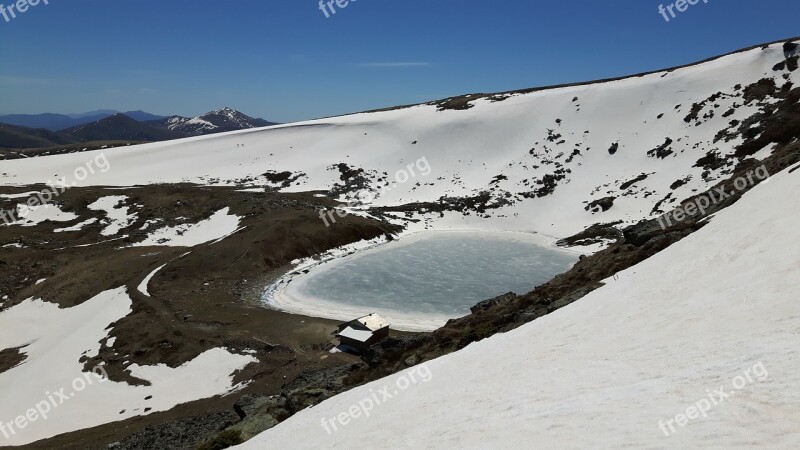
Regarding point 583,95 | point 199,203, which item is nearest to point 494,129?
point 583,95

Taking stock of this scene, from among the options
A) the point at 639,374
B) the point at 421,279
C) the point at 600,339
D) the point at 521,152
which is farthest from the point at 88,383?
the point at 521,152

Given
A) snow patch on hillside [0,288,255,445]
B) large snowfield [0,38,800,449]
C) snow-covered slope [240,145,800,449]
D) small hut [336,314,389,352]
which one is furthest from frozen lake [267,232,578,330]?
Answer: snow-covered slope [240,145,800,449]

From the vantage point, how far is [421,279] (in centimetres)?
5125

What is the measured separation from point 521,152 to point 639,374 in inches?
3734

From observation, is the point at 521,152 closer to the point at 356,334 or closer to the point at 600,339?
the point at 356,334

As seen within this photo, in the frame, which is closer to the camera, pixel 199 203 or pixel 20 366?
pixel 20 366

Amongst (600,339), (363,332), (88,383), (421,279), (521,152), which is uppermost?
(521,152)

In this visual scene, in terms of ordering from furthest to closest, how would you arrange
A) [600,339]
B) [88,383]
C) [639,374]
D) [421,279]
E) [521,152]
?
[521,152], [421,279], [88,383], [600,339], [639,374]

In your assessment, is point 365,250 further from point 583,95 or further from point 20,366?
point 583,95

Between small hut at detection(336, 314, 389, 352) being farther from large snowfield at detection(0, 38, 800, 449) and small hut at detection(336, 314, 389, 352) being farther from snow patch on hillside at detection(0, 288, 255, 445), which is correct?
large snowfield at detection(0, 38, 800, 449)

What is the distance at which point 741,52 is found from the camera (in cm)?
9625

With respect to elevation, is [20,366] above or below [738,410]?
above

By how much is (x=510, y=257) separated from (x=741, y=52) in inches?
3277

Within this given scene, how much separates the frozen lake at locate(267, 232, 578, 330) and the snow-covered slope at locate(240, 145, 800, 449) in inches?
958
